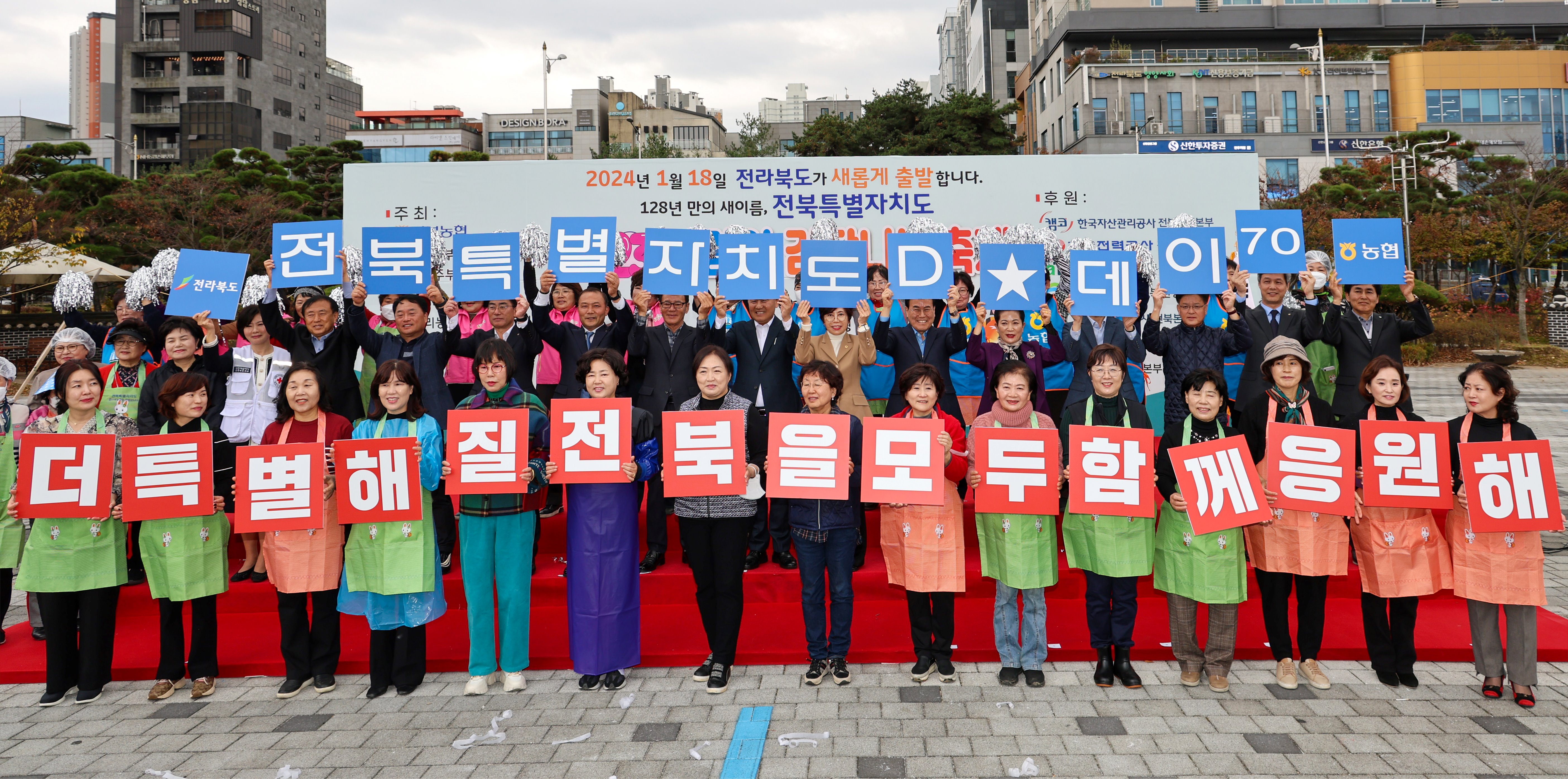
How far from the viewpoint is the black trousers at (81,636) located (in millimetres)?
4301

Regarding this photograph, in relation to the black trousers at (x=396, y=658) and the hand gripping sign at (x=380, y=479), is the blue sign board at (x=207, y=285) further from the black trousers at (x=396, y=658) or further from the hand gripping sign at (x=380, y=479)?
the black trousers at (x=396, y=658)

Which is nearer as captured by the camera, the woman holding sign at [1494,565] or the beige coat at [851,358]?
the woman holding sign at [1494,565]

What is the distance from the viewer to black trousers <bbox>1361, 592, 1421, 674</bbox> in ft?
13.6

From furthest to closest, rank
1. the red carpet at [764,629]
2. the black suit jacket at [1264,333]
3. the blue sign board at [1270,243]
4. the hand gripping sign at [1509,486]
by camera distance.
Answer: the blue sign board at [1270,243]
the black suit jacket at [1264,333]
the red carpet at [764,629]
the hand gripping sign at [1509,486]

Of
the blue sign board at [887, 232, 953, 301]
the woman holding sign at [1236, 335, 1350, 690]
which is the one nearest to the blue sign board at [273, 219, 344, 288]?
the blue sign board at [887, 232, 953, 301]

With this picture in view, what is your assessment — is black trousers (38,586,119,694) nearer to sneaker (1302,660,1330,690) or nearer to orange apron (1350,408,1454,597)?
sneaker (1302,660,1330,690)

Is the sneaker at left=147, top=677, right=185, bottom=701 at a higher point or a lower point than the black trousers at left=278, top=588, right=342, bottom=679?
lower

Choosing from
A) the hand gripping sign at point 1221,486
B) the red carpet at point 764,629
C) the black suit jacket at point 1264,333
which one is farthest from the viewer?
the black suit jacket at point 1264,333

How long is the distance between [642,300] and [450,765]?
305 centimetres

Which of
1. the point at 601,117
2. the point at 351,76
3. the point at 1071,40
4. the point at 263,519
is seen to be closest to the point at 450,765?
the point at 263,519

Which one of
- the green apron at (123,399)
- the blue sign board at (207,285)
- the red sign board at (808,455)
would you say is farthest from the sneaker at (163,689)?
the red sign board at (808,455)

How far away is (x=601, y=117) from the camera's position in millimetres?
65812

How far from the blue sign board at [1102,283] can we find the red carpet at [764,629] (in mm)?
1607

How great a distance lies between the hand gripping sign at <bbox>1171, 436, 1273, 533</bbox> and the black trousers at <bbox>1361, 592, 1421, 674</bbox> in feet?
2.85
